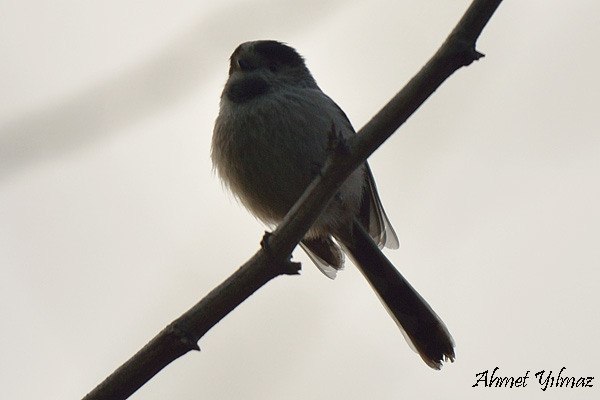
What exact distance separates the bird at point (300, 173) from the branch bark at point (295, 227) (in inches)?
44.1

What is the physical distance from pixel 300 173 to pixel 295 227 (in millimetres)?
1310

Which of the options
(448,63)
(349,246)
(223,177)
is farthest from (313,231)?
(448,63)

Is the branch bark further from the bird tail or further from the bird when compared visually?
the bird tail

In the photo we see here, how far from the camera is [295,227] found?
2324 millimetres

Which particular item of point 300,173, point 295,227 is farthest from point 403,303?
point 295,227

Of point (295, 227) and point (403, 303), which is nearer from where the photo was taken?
point (295, 227)

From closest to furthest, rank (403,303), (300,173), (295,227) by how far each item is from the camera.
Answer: (295,227), (300,173), (403,303)

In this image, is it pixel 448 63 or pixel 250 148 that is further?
pixel 250 148

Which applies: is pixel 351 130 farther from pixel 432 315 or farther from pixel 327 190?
pixel 327 190

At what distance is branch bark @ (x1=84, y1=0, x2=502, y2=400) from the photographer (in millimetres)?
1997

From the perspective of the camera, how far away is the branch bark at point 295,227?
6.55ft

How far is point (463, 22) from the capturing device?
2088 mm

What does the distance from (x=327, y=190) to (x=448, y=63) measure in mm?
571

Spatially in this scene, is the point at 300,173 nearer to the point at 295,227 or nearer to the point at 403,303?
the point at 403,303
